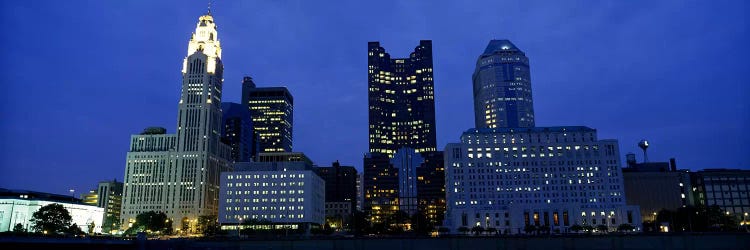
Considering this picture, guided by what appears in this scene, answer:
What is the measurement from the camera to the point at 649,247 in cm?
9069

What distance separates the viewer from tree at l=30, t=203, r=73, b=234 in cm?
15262

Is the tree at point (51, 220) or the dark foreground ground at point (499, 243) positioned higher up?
the tree at point (51, 220)

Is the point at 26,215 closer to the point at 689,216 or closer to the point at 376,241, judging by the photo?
the point at 376,241

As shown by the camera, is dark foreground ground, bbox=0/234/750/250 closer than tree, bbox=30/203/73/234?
Yes

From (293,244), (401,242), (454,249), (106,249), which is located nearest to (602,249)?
(454,249)

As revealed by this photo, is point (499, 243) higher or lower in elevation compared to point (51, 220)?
lower

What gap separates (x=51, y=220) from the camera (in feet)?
515

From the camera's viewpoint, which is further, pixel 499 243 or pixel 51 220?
pixel 51 220

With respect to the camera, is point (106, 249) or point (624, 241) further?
point (624, 241)

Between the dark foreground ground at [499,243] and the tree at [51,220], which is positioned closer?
the dark foreground ground at [499,243]

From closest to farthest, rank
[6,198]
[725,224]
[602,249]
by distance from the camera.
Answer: [602,249] < [6,198] < [725,224]

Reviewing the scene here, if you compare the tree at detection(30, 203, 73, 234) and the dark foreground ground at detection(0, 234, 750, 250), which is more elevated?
the tree at detection(30, 203, 73, 234)

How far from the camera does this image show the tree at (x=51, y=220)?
6009 inches

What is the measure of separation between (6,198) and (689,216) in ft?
761
